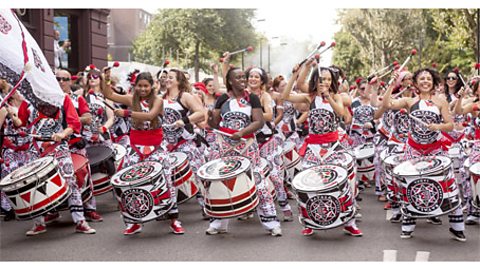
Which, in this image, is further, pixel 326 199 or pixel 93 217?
pixel 93 217

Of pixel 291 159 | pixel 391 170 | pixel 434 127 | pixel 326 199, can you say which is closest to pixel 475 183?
pixel 434 127

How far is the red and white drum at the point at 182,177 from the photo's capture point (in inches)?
332

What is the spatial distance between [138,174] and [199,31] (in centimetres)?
3206

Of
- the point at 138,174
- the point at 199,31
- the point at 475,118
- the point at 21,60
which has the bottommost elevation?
the point at 199,31

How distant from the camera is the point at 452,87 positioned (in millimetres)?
9078

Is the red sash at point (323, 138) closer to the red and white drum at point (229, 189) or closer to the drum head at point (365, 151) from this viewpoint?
the red and white drum at point (229, 189)

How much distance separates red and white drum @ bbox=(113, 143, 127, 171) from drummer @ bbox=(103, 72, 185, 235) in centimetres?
170

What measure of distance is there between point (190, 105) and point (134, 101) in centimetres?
116

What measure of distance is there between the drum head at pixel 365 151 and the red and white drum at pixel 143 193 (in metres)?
4.00

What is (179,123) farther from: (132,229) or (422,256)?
(422,256)

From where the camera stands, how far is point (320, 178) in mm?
7031

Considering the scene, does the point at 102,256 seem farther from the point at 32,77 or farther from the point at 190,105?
the point at 190,105

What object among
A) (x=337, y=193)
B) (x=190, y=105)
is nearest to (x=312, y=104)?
(x=337, y=193)

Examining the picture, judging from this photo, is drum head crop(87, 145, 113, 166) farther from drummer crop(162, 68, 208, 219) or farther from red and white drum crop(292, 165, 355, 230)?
red and white drum crop(292, 165, 355, 230)
